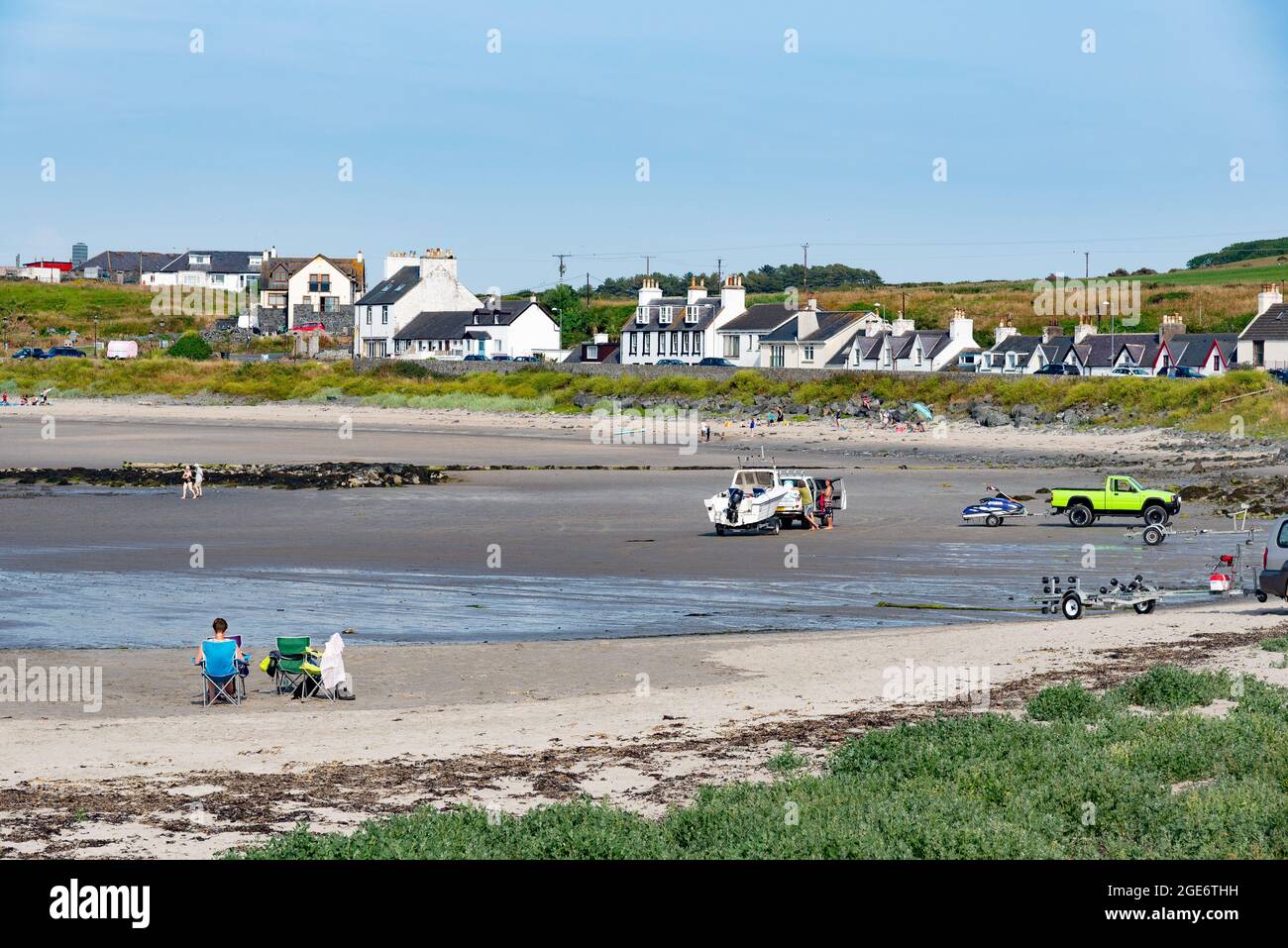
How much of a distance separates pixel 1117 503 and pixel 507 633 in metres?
20.7

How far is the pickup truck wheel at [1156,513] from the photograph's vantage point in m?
39.0

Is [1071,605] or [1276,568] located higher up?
[1276,568]

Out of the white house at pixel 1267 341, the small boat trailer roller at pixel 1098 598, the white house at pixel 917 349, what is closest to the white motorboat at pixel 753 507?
the small boat trailer roller at pixel 1098 598

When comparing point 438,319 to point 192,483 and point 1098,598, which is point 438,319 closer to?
point 192,483

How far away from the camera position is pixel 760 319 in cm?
12369

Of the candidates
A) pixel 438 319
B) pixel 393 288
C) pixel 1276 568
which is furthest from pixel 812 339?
pixel 1276 568

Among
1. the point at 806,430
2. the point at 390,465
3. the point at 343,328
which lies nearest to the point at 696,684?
the point at 390,465

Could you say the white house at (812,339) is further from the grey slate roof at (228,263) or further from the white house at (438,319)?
the grey slate roof at (228,263)

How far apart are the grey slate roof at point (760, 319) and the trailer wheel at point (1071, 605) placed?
96.1m

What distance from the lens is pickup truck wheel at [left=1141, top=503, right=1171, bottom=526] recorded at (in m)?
39.0

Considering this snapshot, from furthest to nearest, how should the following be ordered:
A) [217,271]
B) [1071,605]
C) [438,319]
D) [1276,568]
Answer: [217,271] < [438,319] < [1071,605] < [1276,568]

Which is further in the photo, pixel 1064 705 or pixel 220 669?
pixel 220 669

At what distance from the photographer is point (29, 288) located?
18575cm
